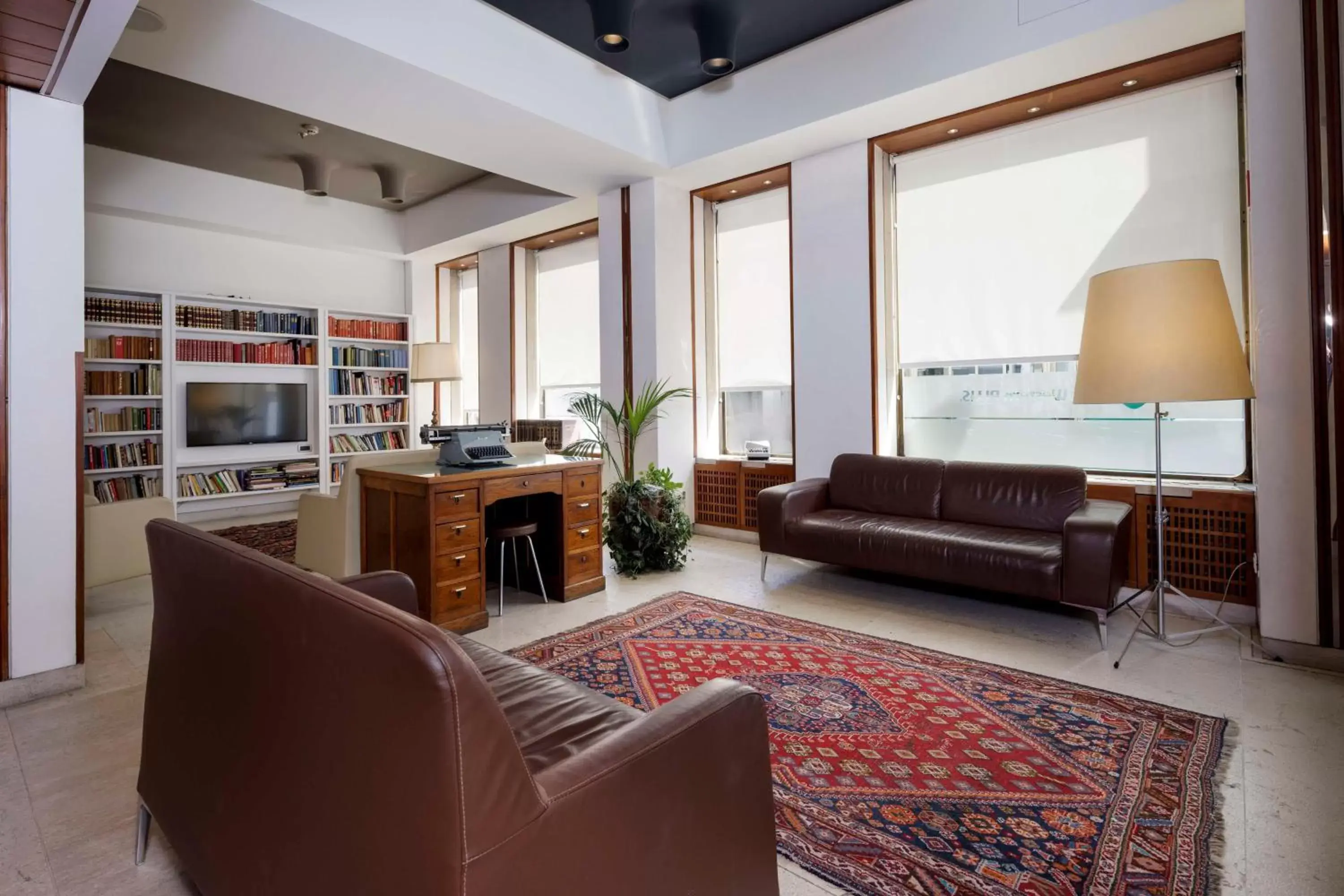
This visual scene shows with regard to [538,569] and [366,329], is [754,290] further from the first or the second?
[366,329]

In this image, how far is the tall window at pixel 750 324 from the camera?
5.65 meters

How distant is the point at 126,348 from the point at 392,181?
2.81 m

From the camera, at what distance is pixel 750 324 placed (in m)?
5.86

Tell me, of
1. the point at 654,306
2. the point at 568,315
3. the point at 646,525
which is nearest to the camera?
the point at 646,525

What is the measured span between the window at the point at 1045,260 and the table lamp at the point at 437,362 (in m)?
3.89

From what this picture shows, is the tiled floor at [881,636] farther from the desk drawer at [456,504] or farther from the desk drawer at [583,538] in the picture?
the desk drawer at [456,504]

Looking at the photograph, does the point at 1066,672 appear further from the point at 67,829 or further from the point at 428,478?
the point at 67,829

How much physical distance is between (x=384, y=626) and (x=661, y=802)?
563 millimetres

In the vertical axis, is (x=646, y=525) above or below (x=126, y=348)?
below

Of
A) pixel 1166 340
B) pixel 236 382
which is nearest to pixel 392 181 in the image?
pixel 236 382

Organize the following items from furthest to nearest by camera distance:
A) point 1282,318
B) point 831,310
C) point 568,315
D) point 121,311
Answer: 1. point 568,315
2. point 121,311
3. point 831,310
4. point 1282,318

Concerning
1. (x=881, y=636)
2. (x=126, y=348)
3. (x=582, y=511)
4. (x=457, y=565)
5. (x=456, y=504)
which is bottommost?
(x=881, y=636)

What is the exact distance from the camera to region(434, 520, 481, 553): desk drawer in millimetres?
3377

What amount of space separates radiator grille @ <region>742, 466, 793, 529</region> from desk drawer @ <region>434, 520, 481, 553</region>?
2668 millimetres
